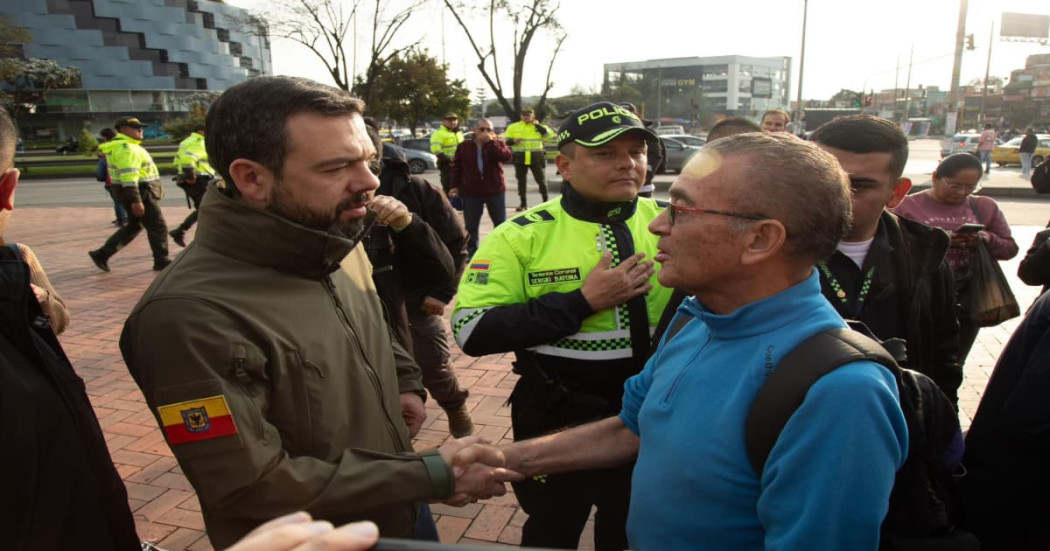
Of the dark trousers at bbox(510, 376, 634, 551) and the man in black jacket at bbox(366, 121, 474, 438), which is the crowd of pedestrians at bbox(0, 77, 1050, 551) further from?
the man in black jacket at bbox(366, 121, 474, 438)

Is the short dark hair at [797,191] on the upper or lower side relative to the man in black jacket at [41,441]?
upper

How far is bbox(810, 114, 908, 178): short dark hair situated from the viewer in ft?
7.18

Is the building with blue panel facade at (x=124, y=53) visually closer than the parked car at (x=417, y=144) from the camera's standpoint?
No

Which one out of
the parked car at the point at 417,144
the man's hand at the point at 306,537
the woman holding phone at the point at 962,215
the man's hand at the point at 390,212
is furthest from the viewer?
the parked car at the point at 417,144

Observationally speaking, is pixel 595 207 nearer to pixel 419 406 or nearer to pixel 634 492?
pixel 419 406

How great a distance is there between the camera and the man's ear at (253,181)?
1576mm

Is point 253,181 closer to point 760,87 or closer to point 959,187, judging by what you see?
point 959,187

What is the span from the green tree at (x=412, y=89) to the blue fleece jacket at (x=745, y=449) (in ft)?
120

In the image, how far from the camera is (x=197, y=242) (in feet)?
5.25

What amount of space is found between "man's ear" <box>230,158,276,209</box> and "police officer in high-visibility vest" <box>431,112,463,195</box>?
10369 millimetres

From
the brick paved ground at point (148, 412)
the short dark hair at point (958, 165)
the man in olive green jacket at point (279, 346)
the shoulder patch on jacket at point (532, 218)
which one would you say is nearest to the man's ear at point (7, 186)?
the man in olive green jacket at point (279, 346)

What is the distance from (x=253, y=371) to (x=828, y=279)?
70.0 inches

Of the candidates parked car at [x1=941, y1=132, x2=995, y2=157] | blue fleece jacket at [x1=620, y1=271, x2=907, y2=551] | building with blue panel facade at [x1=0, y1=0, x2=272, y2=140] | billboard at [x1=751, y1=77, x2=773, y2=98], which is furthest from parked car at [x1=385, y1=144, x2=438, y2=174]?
billboard at [x1=751, y1=77, x2=773, y2=98]

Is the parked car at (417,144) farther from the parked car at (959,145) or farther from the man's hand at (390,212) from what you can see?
the man's hand at (390,212)
